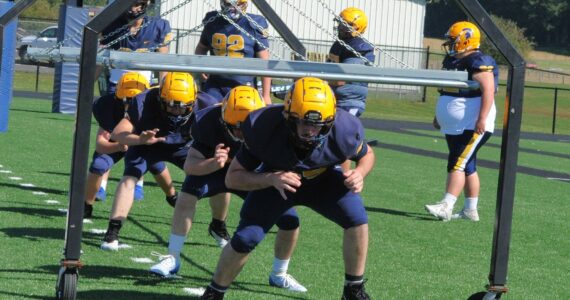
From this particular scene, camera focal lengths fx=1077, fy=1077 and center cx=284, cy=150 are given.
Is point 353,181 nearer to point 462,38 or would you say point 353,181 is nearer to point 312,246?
point 312,246

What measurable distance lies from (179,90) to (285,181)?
6.20ft

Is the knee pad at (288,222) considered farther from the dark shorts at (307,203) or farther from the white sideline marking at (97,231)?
the white sideline marking at (97,231)

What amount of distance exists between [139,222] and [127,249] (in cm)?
124

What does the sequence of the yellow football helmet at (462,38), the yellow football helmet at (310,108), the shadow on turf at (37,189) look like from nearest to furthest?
the yellow football helmet at (310,108), the yellow football helmet at (462,38), the shadow on turf at (37,189)

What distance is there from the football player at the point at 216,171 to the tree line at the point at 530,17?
68.0 m

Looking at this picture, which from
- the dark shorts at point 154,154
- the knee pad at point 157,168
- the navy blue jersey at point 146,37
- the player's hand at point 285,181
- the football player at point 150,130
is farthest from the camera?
the navy blue jersey at point 146,37

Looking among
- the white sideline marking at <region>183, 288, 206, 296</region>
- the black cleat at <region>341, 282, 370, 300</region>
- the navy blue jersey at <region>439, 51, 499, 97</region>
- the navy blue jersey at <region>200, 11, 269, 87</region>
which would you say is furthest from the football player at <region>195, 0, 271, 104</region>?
the black cleat at <region>341, 282, 370, 300</region>

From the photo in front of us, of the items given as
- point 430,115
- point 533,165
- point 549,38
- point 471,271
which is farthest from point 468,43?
point 549,38

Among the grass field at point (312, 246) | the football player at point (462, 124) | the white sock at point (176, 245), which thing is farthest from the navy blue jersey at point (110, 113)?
the football player at point (462, 124)

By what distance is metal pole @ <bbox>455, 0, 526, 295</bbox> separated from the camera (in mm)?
5305

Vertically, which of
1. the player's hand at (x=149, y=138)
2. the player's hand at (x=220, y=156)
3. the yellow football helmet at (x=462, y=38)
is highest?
the yellow football helmet at (x=462, y=38)

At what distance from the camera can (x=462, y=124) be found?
9.84m

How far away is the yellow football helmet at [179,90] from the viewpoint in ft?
22.3

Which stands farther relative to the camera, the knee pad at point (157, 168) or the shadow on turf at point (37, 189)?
the shadow on turf at point (37, 189)
